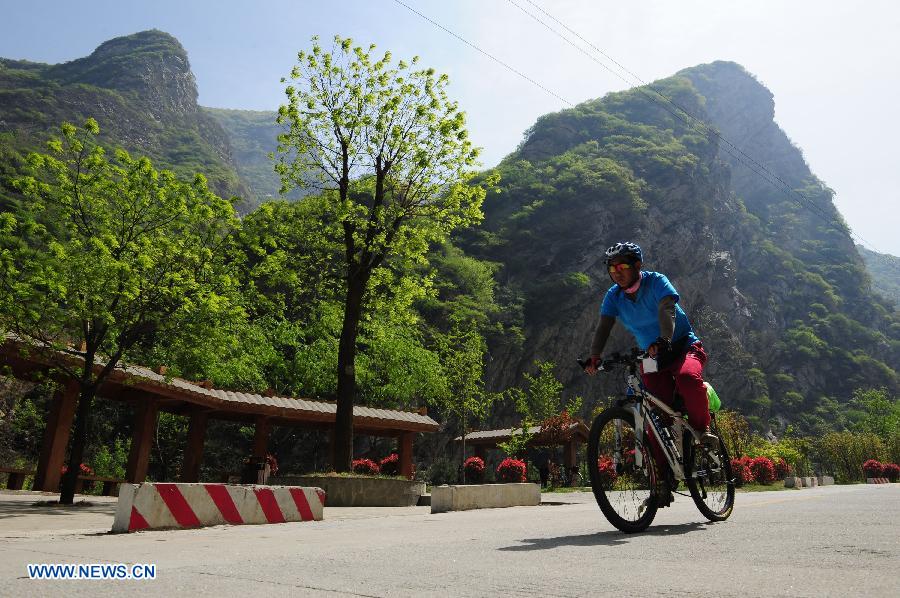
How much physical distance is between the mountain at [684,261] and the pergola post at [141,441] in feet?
129

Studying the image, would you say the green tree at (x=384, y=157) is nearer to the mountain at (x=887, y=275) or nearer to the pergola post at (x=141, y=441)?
the pergola post at (x=141, y=441)

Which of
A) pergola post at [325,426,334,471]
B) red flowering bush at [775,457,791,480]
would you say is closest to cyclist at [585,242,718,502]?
pergola post at [325,426,334,471]

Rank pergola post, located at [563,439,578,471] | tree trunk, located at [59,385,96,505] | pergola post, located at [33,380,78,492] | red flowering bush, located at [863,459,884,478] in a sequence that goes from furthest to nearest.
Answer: red flowering bush, located at [863,459,884,478] → pergola post, located at [563,439,578,471] → pergola post, located at [33,380,78,492] → tree trunk, located at [59,385,96,505]

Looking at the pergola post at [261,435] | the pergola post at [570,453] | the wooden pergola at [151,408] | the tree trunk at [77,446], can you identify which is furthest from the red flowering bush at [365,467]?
the tree trunk at [77,446]

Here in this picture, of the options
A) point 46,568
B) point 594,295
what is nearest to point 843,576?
point 46,568

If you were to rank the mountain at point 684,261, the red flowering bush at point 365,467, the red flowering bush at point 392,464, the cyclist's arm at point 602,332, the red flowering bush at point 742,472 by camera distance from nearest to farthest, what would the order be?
the cyclist's arm at point 602,332
the red flowering bush at point 742,472
the red flowering bush at point 365,467
the red flowering bush at point 392,464
the mountain at point 684,261

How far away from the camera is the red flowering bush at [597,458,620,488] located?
4672 mm

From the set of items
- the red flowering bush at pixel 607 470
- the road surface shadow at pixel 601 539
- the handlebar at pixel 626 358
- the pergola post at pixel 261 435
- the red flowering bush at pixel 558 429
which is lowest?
the road surface shadow at pixel 601 539

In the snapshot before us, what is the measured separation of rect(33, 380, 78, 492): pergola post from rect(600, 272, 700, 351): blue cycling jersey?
53.3ft

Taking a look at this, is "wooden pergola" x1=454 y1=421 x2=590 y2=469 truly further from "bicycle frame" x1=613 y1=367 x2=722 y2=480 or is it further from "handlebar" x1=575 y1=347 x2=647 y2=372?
"handlebar" x1=575 y1=347 x2=647 y2=372

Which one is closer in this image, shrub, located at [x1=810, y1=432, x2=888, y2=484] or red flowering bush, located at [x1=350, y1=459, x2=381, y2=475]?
red flowering bush, located at [x1=350, y1=459, x2=381, y2=475]

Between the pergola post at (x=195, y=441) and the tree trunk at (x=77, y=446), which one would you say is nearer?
the tree trunk at (x=77, y=446)

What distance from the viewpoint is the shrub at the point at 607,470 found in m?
4.67

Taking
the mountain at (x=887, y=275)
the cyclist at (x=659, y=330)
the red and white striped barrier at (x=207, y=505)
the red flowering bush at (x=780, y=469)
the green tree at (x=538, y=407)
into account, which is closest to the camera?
the cyclist at (x=659, y=330)
